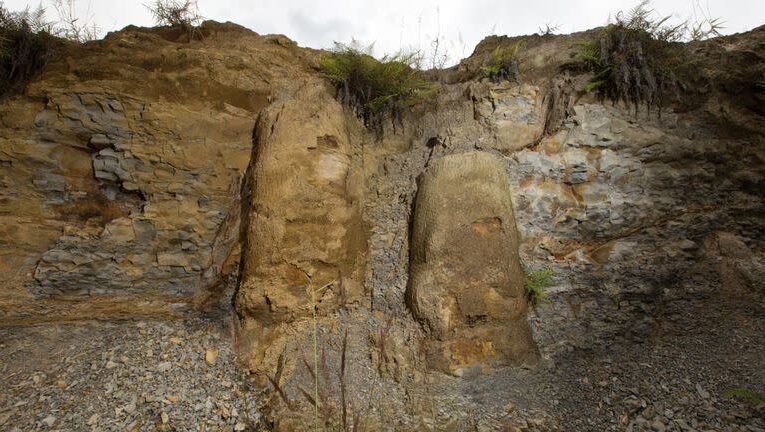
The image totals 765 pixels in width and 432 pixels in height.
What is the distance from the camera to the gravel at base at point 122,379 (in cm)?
286

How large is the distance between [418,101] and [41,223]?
13.9 feet

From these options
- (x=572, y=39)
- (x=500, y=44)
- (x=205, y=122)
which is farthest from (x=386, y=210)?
(x=572, y=39)

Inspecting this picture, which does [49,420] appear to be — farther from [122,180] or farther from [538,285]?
[538,285]

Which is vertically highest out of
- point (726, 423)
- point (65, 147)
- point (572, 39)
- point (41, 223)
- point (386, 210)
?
point (572, 39)

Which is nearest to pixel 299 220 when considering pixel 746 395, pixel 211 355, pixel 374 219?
pixel 374 219

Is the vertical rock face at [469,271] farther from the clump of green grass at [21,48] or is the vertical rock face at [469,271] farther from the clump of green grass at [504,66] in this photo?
the clump of green grass at [21,48]

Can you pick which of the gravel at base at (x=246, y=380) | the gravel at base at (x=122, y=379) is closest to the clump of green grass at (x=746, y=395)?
the gravel at base at (x=246, y=380)

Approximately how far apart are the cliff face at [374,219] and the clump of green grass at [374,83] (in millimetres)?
419

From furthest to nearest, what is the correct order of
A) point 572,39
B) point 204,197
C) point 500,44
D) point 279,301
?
1. point 500,44
2. point 572,39
3. point 204,197
4. point 279,301

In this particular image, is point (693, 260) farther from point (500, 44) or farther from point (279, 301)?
point (279, 301)

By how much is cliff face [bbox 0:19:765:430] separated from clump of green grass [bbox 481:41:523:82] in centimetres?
20

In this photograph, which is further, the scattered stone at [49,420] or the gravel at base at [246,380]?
the gravel at base at [246,380]

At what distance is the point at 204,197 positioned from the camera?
4.14 metres

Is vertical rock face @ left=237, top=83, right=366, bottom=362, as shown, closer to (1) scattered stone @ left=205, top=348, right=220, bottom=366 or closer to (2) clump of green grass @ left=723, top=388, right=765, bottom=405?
(1) scattered stone @ left=205, top=348, right=220, bottom=366
